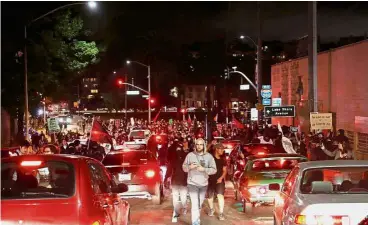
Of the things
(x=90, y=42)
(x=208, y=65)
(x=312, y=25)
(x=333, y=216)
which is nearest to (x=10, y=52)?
(x=90, y=42)

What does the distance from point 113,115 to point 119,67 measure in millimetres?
23813

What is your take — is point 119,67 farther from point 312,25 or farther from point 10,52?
point 312,25

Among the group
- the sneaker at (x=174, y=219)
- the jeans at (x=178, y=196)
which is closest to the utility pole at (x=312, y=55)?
the jeans at (x=178, y=196)

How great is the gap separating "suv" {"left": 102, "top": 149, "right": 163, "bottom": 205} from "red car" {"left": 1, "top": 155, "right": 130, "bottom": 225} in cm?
729

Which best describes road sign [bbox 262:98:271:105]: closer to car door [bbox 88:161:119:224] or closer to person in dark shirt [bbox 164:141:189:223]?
person in dark shirt [bbox 164:141:189:223]

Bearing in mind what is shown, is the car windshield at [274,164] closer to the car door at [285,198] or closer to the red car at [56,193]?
the car door at [285,198]

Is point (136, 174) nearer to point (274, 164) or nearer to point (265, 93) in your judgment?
point (274, 164)

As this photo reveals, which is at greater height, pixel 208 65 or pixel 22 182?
pixel 208 65

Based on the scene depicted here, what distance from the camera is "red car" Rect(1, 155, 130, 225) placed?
→ 6820 mm

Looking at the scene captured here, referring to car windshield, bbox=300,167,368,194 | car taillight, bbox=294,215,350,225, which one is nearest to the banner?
car windshield, bbox=300,167,368,194

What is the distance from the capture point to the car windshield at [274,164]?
14594 millimetres

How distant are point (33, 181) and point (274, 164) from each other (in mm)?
8212

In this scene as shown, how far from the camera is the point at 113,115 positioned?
98.9 metres

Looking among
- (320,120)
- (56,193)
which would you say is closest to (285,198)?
(56,193)
